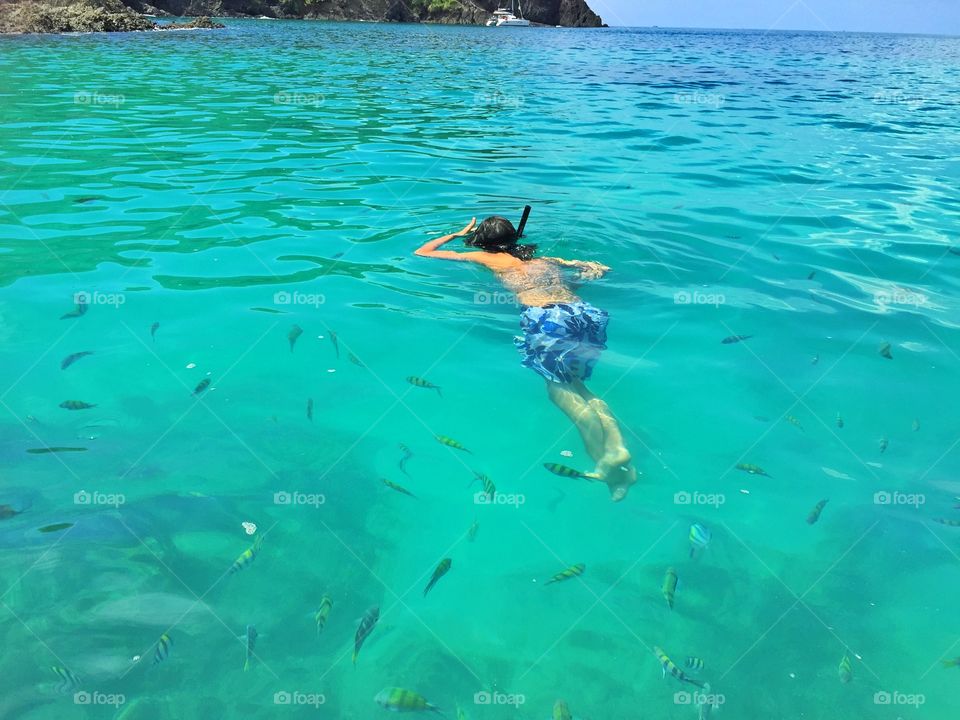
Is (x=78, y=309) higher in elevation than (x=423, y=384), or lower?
higher

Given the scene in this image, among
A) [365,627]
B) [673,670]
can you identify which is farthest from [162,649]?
[673,670]

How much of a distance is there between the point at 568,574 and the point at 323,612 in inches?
58.2

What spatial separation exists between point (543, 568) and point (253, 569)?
1783 mm

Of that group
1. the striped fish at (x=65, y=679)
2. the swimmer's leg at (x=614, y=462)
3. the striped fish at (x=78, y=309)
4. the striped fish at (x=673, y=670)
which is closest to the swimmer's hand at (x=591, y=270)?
the swimmer's leg at (x=614, y=462)

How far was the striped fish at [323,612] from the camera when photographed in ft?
11.5

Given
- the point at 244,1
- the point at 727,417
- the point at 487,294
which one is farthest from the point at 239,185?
the point at 244,1

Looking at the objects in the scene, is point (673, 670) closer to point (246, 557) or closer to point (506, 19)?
point (246, 557)

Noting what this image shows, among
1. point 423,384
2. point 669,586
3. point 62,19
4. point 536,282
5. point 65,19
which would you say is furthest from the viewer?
point 65,19

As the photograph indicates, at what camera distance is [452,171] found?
40.0 feet

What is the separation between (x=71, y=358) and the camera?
5.73 meters

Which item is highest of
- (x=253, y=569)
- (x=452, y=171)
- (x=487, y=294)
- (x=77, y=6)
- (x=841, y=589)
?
(x=77, y=6)

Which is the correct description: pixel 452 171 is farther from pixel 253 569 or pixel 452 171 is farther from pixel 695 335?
pixel 253 569

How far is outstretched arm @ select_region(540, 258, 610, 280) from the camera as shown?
24.6ft

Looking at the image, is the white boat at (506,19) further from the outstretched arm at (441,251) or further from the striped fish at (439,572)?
the striped fish at (439,572)
